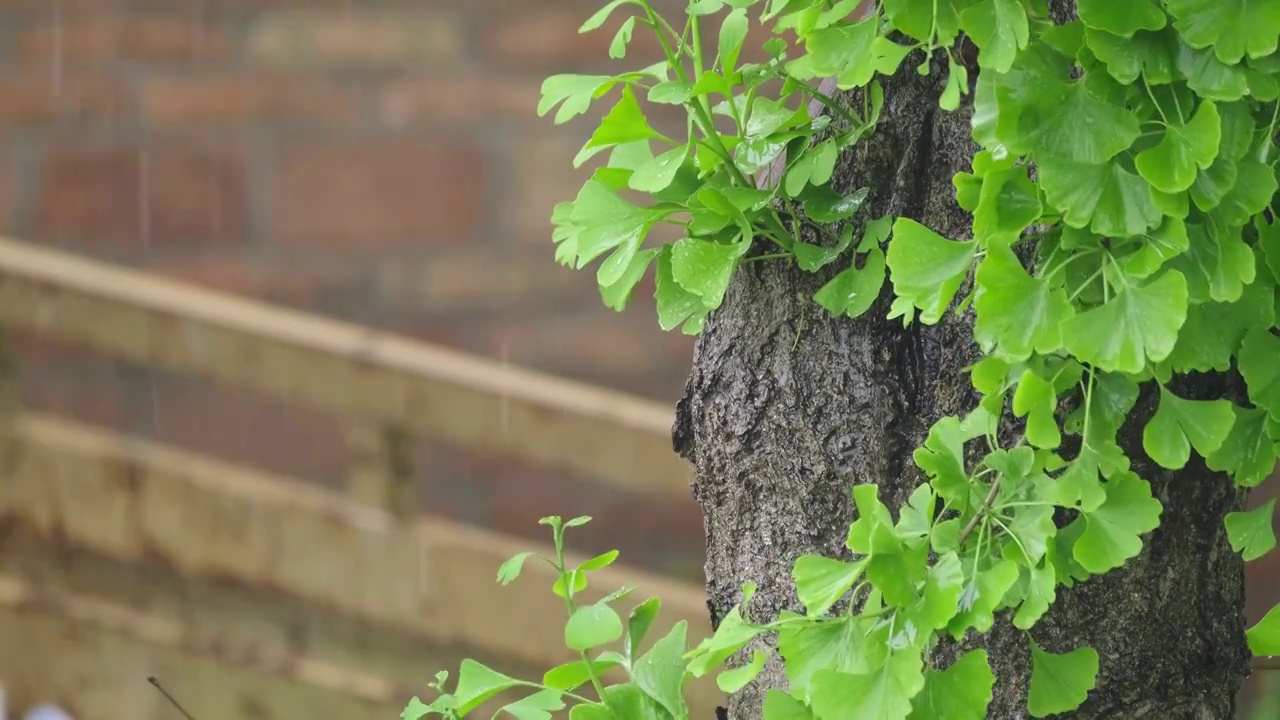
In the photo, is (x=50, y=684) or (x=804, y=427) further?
(x=50, y=684)

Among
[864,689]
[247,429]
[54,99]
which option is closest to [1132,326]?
[864,689]

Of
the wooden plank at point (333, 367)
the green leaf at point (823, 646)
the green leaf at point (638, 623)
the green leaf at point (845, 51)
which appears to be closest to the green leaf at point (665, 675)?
the green leaf at point (638, 623)

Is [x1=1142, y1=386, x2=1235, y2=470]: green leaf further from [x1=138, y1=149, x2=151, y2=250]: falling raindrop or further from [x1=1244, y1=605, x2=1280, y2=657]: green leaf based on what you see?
[x1=138, y1=149, x2=151, y2=250]: falling raindrop

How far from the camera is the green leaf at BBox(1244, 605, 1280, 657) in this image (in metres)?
0.46

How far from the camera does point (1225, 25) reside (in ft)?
1.08

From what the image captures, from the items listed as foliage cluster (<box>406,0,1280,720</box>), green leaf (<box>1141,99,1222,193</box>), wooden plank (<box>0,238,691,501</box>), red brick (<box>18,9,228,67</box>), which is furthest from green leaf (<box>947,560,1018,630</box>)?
red brick (<box>18,9,228,67</box>)

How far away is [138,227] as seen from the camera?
4.99 ft

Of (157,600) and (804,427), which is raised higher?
(804,427)

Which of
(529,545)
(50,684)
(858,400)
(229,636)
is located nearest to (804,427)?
(858,400)

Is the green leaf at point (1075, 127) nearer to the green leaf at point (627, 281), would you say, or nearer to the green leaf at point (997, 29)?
the green leaf at point (997, 29)

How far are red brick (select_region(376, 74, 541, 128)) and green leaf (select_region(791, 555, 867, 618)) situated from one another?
1.21 m

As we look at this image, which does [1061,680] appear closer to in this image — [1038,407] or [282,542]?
[1038,407]

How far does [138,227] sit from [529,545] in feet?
2.04

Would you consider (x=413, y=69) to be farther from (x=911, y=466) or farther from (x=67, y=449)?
(x=911, y=466)
